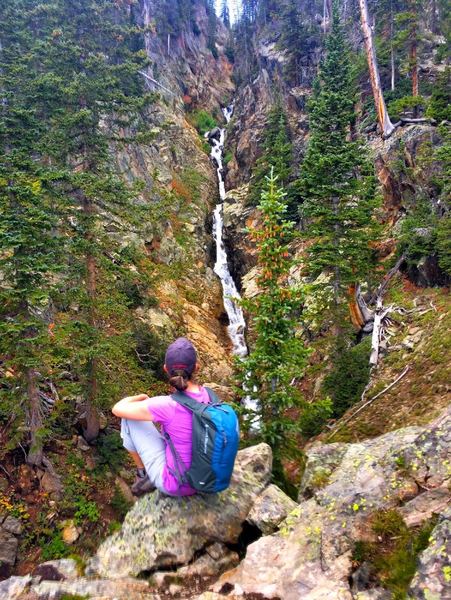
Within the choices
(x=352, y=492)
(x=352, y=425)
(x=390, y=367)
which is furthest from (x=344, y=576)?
(x=390, y=367)

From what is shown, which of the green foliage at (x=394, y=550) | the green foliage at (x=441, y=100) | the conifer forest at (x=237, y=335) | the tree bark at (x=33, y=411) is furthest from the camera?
the green foliage at (x=441, y=100)

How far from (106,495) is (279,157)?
24711 millimetres

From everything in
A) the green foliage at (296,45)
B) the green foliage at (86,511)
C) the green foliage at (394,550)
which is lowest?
the green foliage at (86,511)

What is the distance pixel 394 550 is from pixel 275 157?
29.0 meters

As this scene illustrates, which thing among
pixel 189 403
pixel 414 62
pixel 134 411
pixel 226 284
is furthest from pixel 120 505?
pixel 414 62

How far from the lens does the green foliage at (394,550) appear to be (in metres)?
3.33

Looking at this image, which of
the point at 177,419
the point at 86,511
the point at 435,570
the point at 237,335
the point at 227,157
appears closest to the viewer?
the point at 435,570

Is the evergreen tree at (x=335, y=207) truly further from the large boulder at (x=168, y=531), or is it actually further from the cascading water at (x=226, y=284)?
the large boulder at (x=168, y=531)

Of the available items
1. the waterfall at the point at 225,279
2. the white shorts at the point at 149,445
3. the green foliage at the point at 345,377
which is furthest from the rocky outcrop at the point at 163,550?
the waterfall at the point at 225,279

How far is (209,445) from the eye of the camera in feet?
13.4

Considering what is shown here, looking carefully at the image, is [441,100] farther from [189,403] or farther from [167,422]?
[167,422]

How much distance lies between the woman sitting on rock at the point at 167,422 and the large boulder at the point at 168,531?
1.21 ft

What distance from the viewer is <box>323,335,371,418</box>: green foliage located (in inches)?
527

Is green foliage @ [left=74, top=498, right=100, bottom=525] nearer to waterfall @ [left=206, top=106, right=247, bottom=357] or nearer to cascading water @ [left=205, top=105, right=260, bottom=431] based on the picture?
cascading water @ [left=205, top=105, right=260, bottom=431]
